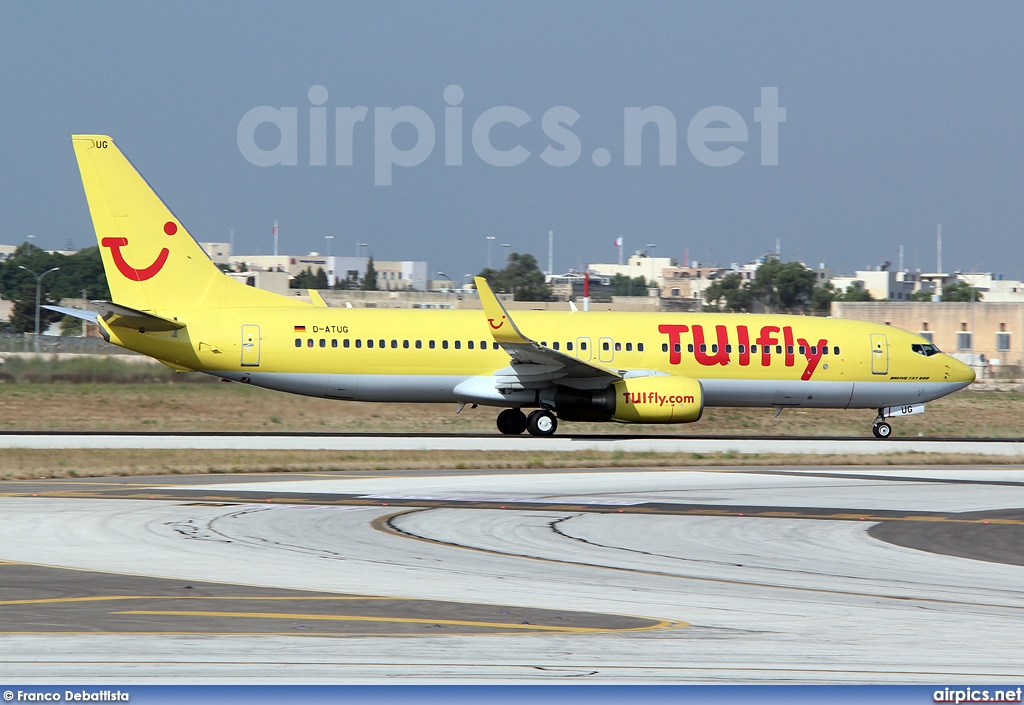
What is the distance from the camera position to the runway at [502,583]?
351 inches

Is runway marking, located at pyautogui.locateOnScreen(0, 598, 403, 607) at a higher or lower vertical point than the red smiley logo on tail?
lower

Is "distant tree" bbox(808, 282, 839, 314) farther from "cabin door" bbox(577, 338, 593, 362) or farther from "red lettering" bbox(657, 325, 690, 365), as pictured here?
"cabin door" bbox(577, 338, 593, 362)

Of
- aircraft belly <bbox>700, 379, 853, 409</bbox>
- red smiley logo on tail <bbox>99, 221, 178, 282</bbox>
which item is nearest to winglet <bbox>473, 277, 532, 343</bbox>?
aircraft belly <bbox>700, 379, 853, 409</bbox>

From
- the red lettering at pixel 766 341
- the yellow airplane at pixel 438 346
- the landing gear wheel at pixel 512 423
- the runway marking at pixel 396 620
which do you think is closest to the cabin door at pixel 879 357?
the yellow airplane at pixel 438 346

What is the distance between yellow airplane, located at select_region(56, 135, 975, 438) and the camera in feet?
106

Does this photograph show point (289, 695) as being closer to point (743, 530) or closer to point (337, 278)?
point (743, 530)

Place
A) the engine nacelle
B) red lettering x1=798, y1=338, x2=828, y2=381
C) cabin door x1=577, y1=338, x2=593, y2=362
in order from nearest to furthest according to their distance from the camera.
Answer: the engine nacelle < cabin door x1=577, y1=338, x2=593, y2=362 < red lettering x1=798, y1=338, x2=828, y2=381

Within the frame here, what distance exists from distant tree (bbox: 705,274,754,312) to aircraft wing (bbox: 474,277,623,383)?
10410cm

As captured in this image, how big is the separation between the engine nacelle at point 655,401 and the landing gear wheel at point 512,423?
346 cm

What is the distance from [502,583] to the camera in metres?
12.4

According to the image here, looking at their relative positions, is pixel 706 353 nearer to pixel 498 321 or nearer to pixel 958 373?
pixel 498 321

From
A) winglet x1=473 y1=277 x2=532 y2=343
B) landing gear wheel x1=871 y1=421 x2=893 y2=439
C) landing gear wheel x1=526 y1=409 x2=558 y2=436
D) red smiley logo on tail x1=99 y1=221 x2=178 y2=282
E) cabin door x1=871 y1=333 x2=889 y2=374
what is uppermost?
red smiley logo on tail x1=99 y1=221 x2=178 y2=282

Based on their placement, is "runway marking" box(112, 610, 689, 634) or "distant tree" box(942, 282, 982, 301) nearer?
"runway marking" box(112, 610, 689, 634)

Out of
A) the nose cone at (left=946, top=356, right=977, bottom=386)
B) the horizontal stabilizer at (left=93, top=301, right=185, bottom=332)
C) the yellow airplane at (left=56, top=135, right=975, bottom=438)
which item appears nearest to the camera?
the horizontal stabilizer at (left=93, top=301, right=185, bottom=332)
